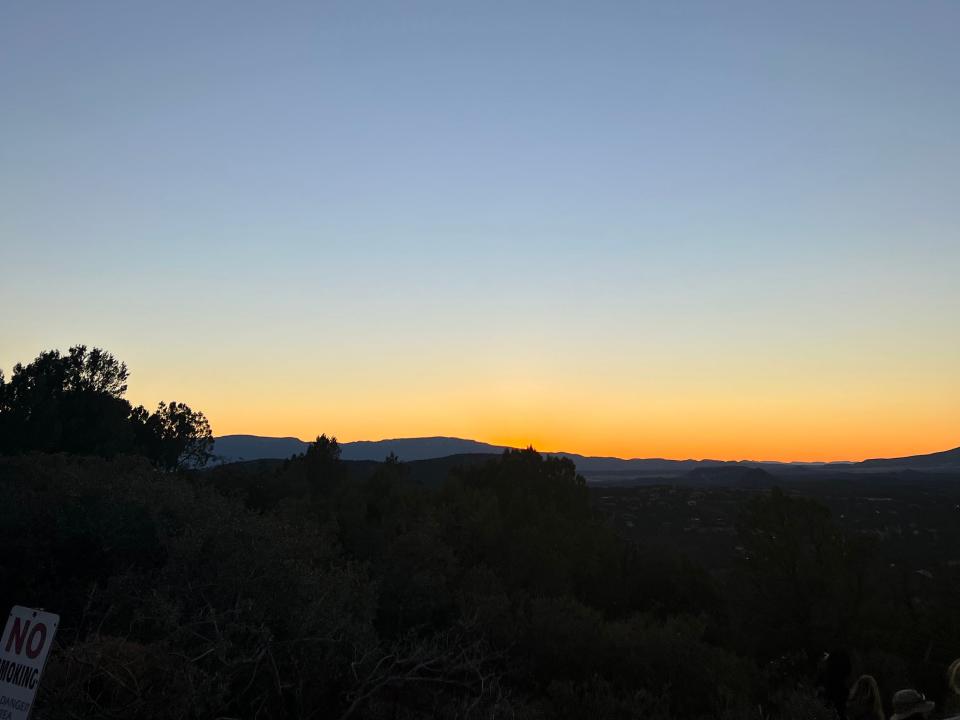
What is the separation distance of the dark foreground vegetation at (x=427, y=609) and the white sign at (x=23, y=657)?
229 centimetres

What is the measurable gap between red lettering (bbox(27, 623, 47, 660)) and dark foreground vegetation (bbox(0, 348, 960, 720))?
8.22 ft

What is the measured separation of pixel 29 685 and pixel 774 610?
18732 mm

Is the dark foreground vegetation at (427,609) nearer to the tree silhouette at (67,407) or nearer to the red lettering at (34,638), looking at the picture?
the red lettering at (34,638)

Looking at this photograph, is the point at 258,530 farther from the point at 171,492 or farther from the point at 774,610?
the point at 774,610

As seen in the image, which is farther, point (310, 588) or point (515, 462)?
point (515, 462)

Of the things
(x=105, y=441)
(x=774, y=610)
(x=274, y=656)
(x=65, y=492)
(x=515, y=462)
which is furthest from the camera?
(x=105, y=441)

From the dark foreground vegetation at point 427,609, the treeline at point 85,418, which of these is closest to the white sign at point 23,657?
the dark foreground vegetation at point 427,609

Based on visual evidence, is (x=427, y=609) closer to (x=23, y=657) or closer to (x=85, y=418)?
(x=23, y=657)

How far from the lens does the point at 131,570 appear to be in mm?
11328

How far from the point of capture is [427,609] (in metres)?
15.3

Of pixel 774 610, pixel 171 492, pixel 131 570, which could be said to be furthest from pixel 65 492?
pixel 774 610

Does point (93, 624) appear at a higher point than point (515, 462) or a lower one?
lower

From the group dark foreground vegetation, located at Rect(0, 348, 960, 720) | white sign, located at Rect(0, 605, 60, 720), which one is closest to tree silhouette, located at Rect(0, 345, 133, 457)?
dark foreground vegetation, located at Rect(0, 348, 960, 720)

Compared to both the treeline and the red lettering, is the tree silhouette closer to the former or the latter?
the treeline
